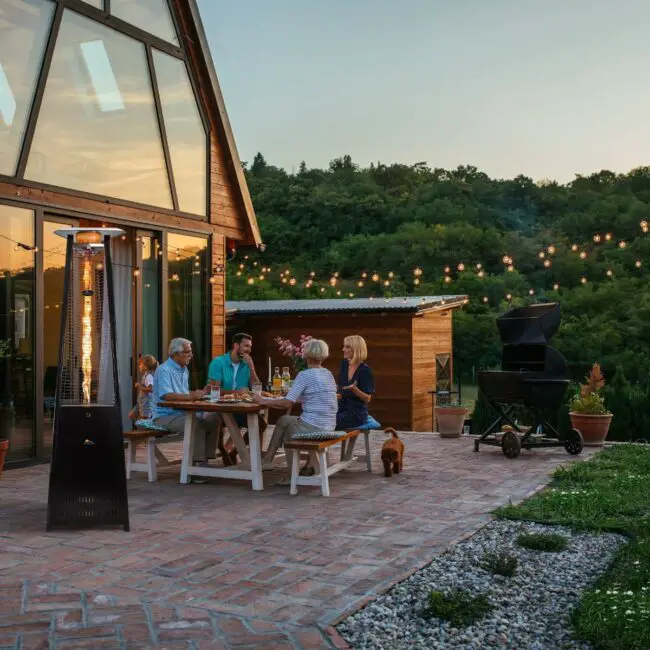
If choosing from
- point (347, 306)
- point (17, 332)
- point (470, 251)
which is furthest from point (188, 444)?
point (470, 251)

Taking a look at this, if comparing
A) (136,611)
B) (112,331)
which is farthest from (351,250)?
(136,611)

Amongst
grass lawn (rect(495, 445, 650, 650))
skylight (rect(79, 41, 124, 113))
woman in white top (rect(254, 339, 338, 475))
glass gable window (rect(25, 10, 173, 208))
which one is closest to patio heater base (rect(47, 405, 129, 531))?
woman in white top (rect(254, 339, 338, 475))

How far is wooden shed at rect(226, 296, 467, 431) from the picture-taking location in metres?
13.4

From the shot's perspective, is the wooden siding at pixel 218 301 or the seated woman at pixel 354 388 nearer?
the seated woman at pixel 354 388

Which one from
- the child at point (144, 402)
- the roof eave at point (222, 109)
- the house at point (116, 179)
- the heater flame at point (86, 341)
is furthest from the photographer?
the roof eave at point (222, 109)

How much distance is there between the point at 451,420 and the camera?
1090cm

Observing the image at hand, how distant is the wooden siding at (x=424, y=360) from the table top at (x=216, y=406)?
686cm

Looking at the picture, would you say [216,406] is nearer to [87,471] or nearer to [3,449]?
[87,471]

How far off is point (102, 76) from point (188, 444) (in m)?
4.69

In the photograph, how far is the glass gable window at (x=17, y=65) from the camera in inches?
316

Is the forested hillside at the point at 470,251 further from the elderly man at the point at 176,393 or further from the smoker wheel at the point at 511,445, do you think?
the elderly man at the point at 176,393

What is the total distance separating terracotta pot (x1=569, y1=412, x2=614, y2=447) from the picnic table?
470 centimetres

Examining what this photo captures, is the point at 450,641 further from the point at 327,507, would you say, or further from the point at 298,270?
the point at 298,270

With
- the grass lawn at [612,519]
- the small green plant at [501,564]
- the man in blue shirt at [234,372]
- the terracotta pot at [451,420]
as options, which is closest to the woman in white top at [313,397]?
the man in blue shirt at [234,372]
